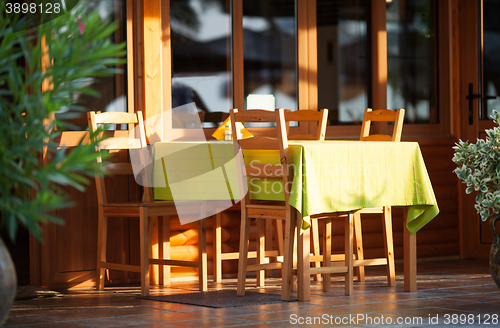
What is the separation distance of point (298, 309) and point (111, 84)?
2.07 m

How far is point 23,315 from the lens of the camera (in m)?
3.59

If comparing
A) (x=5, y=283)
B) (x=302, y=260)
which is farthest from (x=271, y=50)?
(x=5, y=283)

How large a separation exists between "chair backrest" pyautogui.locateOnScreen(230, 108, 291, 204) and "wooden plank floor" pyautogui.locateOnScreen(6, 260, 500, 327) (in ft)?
2.16

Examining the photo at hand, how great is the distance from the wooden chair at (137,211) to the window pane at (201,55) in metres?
0.53

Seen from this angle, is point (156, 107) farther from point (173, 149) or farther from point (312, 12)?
point (312, 12)

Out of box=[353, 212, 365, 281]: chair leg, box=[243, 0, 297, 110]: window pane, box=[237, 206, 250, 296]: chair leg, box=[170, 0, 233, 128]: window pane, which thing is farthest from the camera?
box=[243, 0, 297, 110]: window pane

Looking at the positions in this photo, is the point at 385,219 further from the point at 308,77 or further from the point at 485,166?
the point at 308,77

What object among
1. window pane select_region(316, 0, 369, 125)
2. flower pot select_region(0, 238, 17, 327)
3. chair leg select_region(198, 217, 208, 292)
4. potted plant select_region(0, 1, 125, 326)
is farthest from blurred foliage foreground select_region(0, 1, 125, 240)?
window pane select_region(316, 0, 369, 125)

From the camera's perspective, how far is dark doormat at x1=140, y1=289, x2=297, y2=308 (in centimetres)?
386

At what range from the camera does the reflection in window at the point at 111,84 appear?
4723 millimetres

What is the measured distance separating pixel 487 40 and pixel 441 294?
255cm

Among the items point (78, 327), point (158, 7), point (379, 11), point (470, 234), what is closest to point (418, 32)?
point (379, 11)

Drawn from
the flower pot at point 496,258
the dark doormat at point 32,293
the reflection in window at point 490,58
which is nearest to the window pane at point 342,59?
the reflection in window at point 490,58

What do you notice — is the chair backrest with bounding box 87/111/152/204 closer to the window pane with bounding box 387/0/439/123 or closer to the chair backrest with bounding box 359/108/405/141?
the chair backrest with bounding box 359/108/405/141
